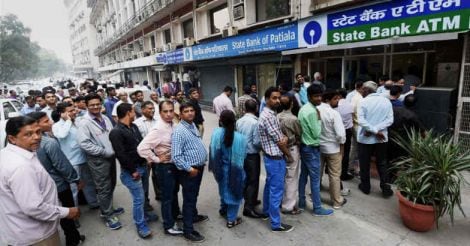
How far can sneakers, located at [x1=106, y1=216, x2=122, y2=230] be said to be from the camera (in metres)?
3.83

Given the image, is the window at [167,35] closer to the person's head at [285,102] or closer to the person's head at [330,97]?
the person's head at [330,97]

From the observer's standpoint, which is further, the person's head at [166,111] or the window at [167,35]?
the window at [167,35]

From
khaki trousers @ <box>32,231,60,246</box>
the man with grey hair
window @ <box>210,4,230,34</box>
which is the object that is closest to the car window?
khaki trousers @ <box>32,231,60,246</box>

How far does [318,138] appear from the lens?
3.76 metres

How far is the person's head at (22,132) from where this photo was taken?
7.25 ft

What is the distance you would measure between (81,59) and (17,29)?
1983 cm

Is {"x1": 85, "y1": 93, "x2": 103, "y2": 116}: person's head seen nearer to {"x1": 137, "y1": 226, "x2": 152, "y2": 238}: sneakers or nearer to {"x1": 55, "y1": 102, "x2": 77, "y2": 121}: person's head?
{"x1": 55, "y1": 102, "x2": 77, "y2": 121}: person's head

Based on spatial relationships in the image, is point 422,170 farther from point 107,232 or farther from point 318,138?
point 107,232

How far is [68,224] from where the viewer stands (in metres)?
3.39

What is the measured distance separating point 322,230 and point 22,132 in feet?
11.4

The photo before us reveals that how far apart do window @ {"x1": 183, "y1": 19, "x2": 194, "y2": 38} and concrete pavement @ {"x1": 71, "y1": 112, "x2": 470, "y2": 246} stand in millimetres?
13263

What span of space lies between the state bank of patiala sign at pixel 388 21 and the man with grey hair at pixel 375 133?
2.15 metres

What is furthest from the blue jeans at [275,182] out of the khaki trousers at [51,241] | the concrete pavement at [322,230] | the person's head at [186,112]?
the khaki trousers at [51,241]

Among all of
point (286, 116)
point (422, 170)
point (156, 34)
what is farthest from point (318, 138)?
point (156, 34)
